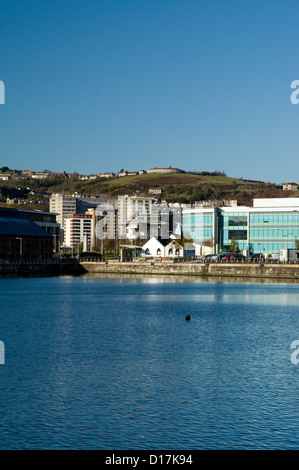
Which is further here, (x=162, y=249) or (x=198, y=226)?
(x=198, y=226)

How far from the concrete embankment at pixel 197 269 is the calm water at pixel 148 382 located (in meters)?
50.3

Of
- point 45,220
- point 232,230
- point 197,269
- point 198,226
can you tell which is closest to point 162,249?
point 198,226

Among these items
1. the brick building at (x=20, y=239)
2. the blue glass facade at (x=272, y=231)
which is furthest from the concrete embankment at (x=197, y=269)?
the blue glass facade at (x=272, y=231)

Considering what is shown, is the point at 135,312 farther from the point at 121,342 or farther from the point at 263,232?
the point at 263,232

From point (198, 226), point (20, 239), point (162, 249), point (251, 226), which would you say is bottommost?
point (162, 249)

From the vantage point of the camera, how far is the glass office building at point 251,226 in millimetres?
126812

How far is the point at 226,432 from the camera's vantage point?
18406 mm

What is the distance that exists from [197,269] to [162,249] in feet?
84.8

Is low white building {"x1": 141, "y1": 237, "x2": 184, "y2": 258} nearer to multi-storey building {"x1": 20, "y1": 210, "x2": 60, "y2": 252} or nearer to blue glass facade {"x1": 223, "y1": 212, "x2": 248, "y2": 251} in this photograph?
blue glass facade {"x1": 223, "y1": 212, "x2": 248, "y2": 251}

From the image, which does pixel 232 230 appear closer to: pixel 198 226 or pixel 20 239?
pixel 198 226

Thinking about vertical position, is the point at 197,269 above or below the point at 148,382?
above

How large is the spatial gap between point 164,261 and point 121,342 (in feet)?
260

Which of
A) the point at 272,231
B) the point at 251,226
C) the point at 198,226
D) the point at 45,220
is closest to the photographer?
the point at 272,231

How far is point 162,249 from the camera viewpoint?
13100cm
